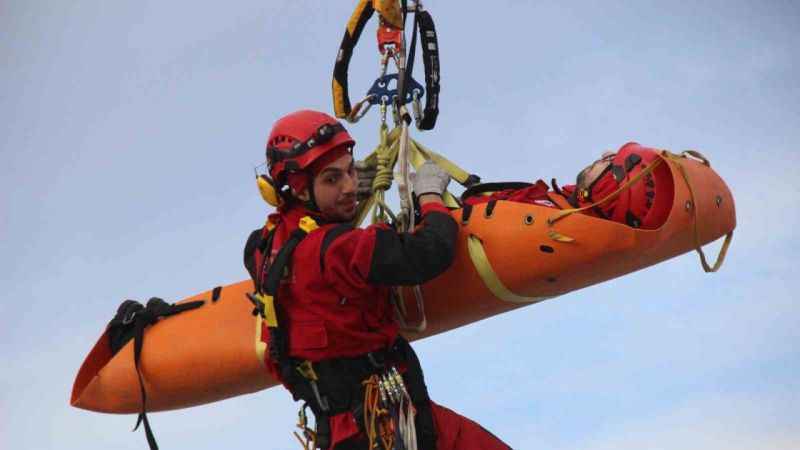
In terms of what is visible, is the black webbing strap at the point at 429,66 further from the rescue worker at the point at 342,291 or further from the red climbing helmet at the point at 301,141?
the red climbing helmet at the point at 301,141

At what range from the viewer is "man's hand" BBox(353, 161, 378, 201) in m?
7.17

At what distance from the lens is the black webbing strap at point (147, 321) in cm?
775

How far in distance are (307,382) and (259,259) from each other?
26.0 inches

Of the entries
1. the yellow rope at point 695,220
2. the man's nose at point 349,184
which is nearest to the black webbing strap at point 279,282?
the man's nose at point 349,184

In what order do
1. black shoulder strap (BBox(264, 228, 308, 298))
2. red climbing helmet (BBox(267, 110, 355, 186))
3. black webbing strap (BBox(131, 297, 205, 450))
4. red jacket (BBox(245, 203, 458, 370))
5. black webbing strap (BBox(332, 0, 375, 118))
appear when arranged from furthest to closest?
black webbing strap (BBox(131, 297, 205, 450)), black webbing strap (BBox(332, 0, 375, 118)), red climbing helmet (BBox(267, 110, 355, 186)), black shoulder strap (BBox(264, 228, 308, 298)), red jacket (BBox(245, 203, 458, 370))

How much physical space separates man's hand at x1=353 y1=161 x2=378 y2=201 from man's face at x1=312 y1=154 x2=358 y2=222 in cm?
39

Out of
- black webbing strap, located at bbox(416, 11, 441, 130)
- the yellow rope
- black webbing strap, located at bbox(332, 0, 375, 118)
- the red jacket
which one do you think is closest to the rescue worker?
the red jacket

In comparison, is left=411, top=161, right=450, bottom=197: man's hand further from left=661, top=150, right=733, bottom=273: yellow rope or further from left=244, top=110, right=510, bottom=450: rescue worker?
left=661, top=150, right=733, bottom=273: yellow rope

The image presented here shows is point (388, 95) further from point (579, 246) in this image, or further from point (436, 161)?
point (579, 246)

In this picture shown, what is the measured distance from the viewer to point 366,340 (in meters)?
6.60

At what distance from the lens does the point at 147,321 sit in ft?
25.8

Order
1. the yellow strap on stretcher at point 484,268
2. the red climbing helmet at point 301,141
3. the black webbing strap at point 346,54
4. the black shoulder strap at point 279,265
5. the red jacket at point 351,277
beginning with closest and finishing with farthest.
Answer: the red jacket at point 351,277
the black shoulder strap at point 279,265
the red climbing helmet at point 301,141
the yellow strap on stretcher at point 484,268
the black webbing strap at point 346,54

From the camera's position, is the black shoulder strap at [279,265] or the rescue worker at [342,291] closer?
the rescue worker at [342,291]

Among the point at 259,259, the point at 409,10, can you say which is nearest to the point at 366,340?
the point at 259,259
